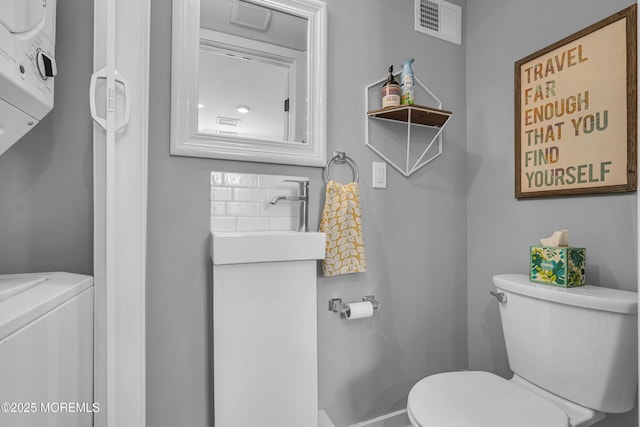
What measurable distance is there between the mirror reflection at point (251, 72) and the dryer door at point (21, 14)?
1.48 ft

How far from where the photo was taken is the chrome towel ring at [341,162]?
1.34 metres

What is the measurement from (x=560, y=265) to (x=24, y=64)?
165cm

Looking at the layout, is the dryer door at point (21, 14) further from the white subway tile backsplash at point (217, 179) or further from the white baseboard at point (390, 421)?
the white baseboard at point (390, 421)

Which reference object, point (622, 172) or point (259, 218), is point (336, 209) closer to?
point (259, 218)

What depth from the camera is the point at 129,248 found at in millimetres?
958

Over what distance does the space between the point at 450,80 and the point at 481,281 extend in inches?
41.6

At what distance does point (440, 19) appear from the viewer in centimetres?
160

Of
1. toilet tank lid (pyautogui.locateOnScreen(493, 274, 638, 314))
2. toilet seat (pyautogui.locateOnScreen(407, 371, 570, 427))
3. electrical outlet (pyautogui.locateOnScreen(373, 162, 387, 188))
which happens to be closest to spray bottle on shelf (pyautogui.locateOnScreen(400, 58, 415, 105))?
electrical outlet (pyautogui.locateOnScreen(373, 162, 387, 188))

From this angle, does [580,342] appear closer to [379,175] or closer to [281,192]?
[379,175]

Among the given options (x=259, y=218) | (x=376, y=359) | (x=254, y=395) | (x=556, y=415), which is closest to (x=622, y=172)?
(x=556, y=415)

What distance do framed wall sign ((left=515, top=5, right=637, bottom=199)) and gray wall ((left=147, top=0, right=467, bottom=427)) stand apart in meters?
0.35

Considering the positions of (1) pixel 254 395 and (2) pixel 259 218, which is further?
(2) pixel 259 218

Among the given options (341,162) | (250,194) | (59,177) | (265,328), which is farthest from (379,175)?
(59,177)

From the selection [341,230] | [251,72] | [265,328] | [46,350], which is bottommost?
[265,328]
